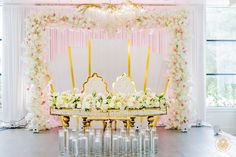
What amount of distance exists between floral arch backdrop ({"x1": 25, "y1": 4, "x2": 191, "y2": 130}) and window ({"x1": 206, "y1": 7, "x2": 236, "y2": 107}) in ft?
6.43

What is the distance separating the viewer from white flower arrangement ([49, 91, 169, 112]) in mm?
6145

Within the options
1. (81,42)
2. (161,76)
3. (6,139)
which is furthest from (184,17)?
(6,139)

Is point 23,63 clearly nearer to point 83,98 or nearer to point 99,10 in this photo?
point 99,10

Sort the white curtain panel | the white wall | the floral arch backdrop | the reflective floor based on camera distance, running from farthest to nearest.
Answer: the white wall < the white curtain panel < the floral arch backdrop < the reflective floor

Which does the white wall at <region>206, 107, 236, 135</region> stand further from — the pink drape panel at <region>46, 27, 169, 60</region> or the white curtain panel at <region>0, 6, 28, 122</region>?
the white curtain panel at <region>0, 6, 28, 122</region>

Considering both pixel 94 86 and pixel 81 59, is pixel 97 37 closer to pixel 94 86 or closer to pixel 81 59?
pixel 81 59

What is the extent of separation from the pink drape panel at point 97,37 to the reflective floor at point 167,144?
6.85 feet

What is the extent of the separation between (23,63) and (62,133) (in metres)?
3.79

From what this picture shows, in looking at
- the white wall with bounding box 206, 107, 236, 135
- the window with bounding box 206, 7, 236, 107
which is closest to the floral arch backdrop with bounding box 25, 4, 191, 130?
the white wall with bounding box 206, 107, 236, 135

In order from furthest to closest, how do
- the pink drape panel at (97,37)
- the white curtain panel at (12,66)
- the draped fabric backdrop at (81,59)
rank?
the pink drape panel at (97,37) < the white curtain panel at (12,66) < the draped fabric backdrop at (81,59)

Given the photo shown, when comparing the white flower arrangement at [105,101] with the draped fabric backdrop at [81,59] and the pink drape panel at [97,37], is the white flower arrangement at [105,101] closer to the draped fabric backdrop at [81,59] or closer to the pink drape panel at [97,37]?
the draped fabric backdrop at [81,59]

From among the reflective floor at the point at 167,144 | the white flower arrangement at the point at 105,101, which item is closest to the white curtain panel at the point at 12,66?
the reflective floor at the point at 167,144

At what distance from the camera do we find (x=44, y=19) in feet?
26.5

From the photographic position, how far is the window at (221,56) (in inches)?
387
